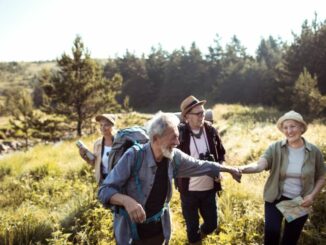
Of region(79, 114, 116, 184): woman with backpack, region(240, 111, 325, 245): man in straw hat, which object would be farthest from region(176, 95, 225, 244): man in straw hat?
region(79, 114, 116, 184): woman with backpack

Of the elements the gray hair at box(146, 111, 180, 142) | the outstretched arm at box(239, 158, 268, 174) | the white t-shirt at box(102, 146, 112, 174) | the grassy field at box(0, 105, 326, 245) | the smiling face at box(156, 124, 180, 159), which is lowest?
the grassy field at box(0, 105, 326, 245)

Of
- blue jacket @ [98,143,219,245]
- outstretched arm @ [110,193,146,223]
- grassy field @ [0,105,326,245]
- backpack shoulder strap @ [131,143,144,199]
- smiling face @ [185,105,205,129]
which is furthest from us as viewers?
grassy field @ [0,105,326,245]

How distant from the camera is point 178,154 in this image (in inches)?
124

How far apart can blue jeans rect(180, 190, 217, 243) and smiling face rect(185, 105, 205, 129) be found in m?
0.90

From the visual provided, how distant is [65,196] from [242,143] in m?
7.25

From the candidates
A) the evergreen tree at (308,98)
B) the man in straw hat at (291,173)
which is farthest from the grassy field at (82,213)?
the evergreen tree at (308,98)

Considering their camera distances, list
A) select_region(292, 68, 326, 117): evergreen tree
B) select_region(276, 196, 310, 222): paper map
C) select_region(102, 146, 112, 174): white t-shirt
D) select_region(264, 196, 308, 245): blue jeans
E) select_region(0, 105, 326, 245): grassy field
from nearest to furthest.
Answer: select_region(276, 196, 310, 222): paper map
select_region(264, 196, 308, 245): blue jeans
select_region(0, 105, 326, 245): grassy field
select_region(102, 146, 112, 174): white t-shirt
select_region(292, 68, 326, 117): evergreen tree

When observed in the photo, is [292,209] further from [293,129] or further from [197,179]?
[197,179]

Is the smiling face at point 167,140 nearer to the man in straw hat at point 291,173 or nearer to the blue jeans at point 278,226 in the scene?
the man in straw hat at point 291,173

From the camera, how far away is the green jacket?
363cm

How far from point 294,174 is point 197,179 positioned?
1265 millimetres

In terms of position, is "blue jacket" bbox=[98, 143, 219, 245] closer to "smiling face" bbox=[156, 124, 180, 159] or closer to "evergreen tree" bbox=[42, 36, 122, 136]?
"smiling face" bbox=[156, 124, 180, 159]

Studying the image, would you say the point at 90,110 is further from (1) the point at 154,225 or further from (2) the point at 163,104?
(2) the point at 163,104

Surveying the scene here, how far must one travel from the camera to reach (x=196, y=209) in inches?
177
